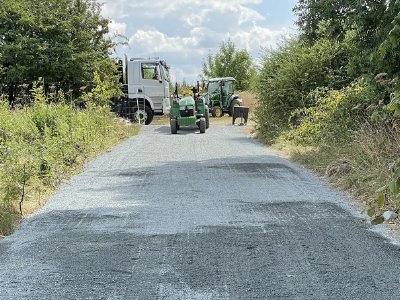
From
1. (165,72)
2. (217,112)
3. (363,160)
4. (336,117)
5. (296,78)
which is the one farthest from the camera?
(217,112)

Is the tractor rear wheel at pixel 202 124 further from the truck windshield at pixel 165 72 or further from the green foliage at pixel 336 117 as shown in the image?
the truck windshield at pixel 165 72

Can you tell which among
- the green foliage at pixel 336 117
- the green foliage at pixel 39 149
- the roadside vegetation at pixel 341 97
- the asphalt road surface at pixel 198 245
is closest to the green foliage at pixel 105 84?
the green foliage at pixel 39 149

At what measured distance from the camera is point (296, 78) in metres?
18.4

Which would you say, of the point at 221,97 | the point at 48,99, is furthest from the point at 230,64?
the point at 48,99

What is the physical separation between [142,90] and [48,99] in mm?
10658

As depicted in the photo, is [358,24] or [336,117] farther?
[336,117]

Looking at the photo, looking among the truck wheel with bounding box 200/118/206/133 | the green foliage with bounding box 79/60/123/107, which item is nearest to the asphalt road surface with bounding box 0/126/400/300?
the green foliage with bounding box 79/60/123/107

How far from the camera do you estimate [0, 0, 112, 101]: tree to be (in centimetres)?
2531

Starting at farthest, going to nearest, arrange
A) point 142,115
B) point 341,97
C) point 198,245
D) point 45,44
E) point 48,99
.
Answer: point 142,115 < point 45,44 < point 48,99 < point 341,97 < point 198,245

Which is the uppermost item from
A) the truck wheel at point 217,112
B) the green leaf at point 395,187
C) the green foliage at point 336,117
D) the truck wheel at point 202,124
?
the green leaf at point 395,187

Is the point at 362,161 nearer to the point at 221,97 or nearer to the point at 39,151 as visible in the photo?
the point at 39,151

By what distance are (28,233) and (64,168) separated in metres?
4.38

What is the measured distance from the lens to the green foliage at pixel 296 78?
58.2 ft

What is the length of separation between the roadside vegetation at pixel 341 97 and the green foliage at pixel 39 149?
189 inches
